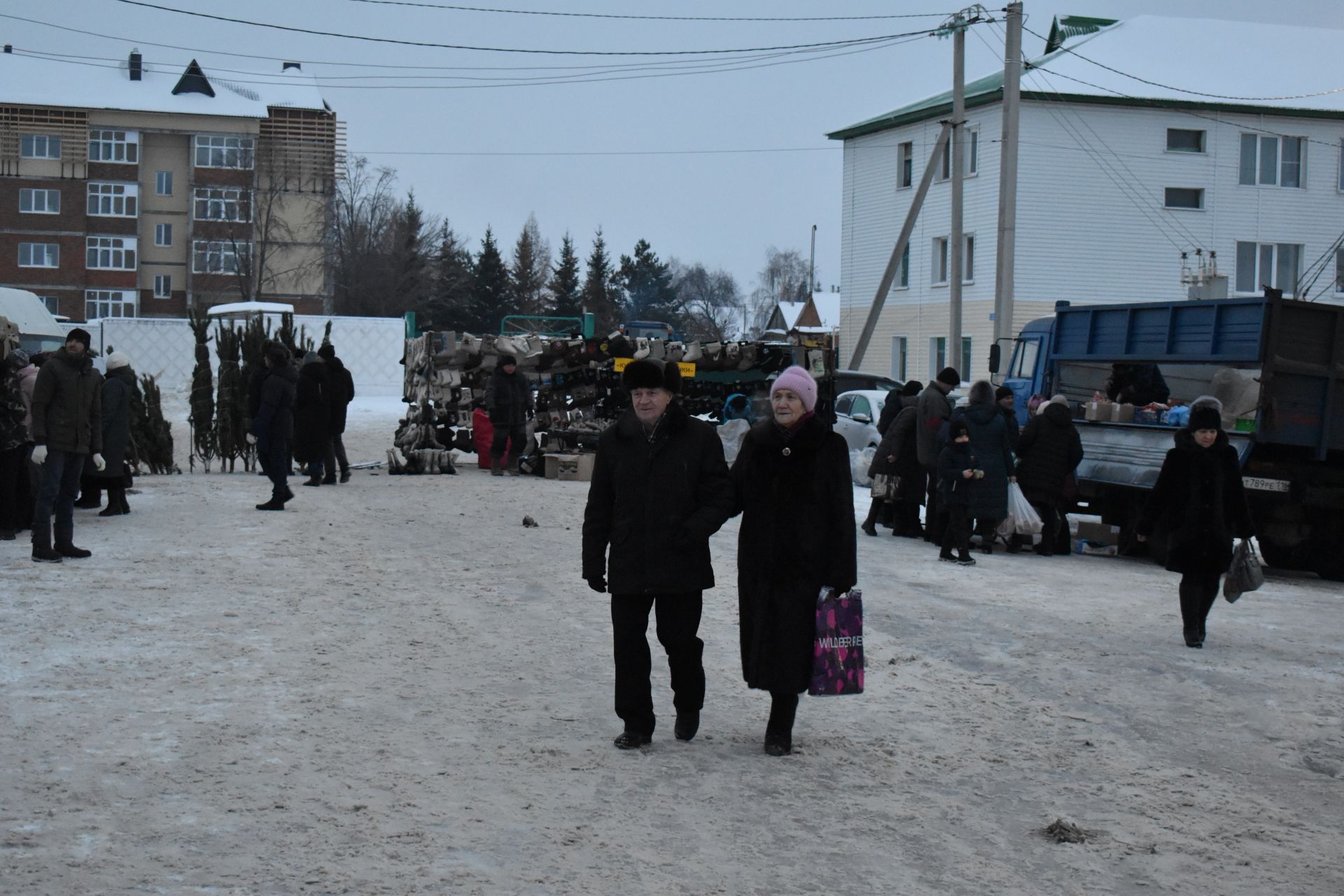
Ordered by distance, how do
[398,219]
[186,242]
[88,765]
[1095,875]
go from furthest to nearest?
[398,219], [186,242], [88,765], [1095,875]

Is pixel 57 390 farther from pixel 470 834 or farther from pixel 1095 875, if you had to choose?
pixel 1095 875

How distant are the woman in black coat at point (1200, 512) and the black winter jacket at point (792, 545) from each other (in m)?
4.20

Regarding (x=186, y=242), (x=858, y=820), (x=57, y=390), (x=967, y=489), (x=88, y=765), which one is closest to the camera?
(x=858, y=820)

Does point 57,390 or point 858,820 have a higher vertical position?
point 57,390

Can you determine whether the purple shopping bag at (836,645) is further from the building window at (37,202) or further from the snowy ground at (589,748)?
the building window at (37,202)

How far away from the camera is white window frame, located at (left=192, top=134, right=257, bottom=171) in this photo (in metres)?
71.2

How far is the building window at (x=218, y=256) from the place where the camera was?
7038 cm

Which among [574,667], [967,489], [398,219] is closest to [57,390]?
[574,667]

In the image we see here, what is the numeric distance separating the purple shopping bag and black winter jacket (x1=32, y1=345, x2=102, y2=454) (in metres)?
7.71

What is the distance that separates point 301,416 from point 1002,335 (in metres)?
11.4

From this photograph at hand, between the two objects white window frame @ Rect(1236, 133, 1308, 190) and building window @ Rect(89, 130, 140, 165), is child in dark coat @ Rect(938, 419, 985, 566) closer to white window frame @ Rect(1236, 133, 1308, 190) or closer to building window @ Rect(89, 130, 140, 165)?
white window frame @ Rect(1236, 133, 1308, 190)

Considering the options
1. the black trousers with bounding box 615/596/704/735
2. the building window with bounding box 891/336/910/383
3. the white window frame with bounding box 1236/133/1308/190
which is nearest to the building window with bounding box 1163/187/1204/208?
the white window frame with bounding box 1236/133/1308/190

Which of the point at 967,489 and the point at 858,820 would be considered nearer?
the point at 858,820

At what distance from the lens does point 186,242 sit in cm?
7344
